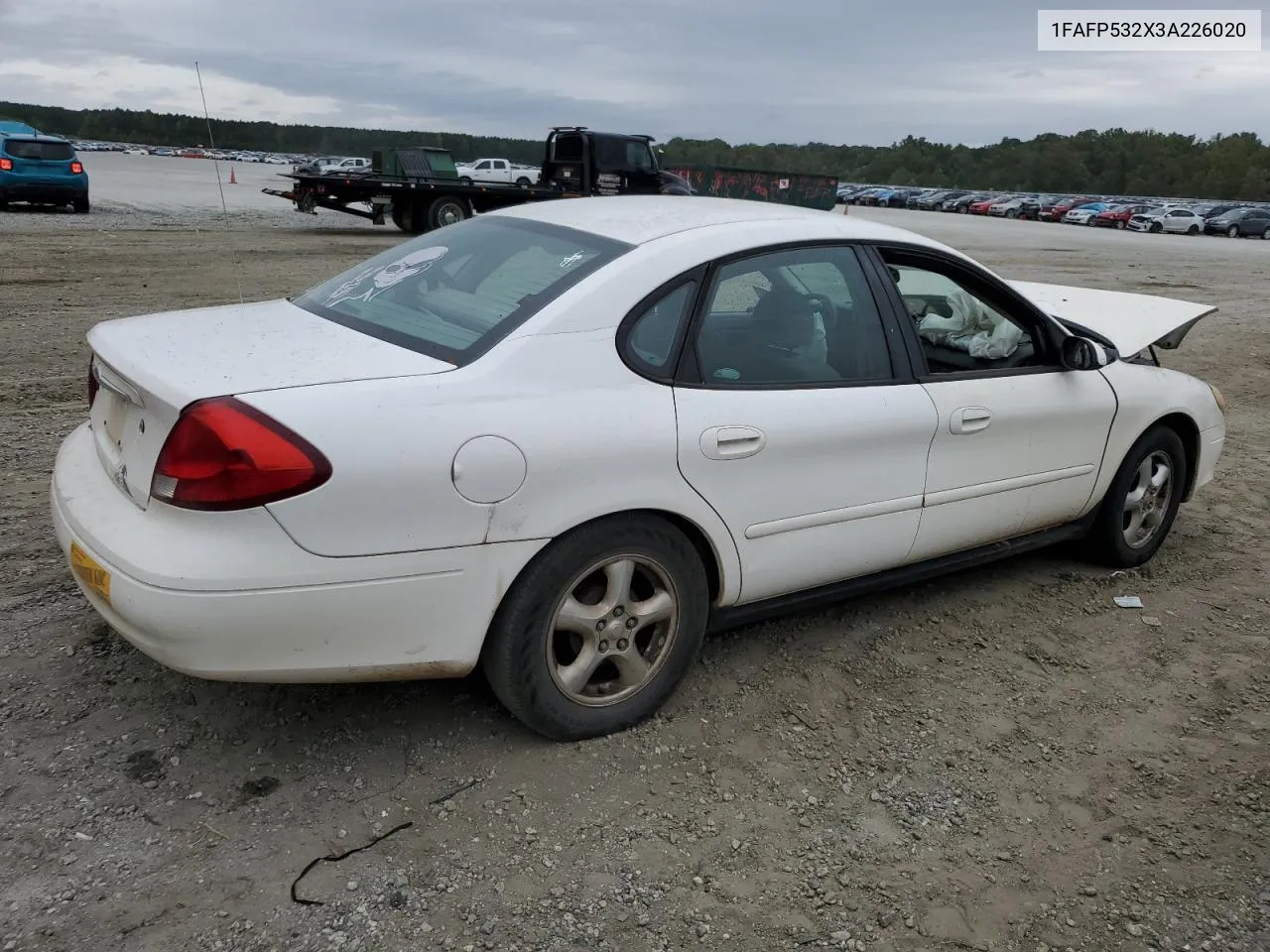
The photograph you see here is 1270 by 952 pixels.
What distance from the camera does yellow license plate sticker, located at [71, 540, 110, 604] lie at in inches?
101

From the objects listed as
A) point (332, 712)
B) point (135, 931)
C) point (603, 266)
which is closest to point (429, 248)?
point (603, 266)

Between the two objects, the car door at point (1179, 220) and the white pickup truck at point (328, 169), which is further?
the car door at point (1179, 220)

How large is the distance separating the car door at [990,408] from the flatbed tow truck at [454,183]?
1563 cm

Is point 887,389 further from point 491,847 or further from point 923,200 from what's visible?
point 923,200

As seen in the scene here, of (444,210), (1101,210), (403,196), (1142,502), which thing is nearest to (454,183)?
(444,210)

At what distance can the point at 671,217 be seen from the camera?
3.39m

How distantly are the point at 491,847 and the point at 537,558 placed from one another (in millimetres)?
731

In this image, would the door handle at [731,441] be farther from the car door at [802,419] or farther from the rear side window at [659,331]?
the rear side window at [659,331]

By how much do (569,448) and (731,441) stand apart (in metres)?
0.56

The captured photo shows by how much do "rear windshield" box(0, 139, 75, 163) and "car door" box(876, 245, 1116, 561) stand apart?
2063 centimetres

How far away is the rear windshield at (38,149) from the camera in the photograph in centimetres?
1952

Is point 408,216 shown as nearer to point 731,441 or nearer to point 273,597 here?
point 731,441

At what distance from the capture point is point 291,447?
7.95 feet

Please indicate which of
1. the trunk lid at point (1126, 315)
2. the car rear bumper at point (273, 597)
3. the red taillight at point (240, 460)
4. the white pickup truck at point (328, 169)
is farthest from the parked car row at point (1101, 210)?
the red taillight at point (240, 460)
